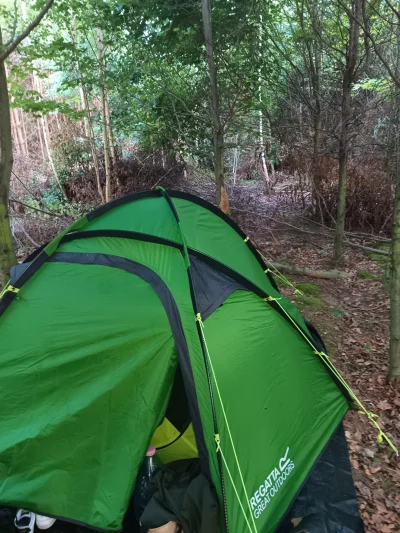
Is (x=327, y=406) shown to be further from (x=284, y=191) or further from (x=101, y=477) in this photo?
(x=284, y=191)

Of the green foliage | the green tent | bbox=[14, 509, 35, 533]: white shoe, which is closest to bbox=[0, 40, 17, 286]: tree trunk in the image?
the green tent

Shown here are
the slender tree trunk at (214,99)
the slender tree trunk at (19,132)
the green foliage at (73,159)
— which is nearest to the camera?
the slender tree trunk at (214,99)

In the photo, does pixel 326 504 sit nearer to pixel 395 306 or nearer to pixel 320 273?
pixel 395 306

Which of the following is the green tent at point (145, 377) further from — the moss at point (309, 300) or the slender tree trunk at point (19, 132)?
the slender tree trunk at point (19, 132)

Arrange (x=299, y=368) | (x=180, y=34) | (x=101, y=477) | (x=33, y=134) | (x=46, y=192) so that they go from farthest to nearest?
(x=33, y=134) → (x=46, y=192) → (x=180, y=34) → (x=299, y=368) → (x=101, y=477)

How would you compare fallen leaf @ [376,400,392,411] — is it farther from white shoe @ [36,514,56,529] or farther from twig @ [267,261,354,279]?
twig @ [267,261,354,279]

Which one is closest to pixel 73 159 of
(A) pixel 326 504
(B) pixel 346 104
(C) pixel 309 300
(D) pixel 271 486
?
(B) pixel 346 104

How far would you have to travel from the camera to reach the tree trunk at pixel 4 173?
332 centimetres

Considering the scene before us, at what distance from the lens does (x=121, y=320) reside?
7.60 ft

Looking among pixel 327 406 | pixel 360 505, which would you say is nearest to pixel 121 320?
pixel 327 406

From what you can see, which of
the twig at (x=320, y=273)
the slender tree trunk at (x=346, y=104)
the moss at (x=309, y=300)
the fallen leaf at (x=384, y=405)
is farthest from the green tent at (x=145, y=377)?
the slender tree trunk at (x=346, y=104)

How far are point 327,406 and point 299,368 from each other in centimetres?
41

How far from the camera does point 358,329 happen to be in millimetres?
4559

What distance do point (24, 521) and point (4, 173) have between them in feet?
8.99
